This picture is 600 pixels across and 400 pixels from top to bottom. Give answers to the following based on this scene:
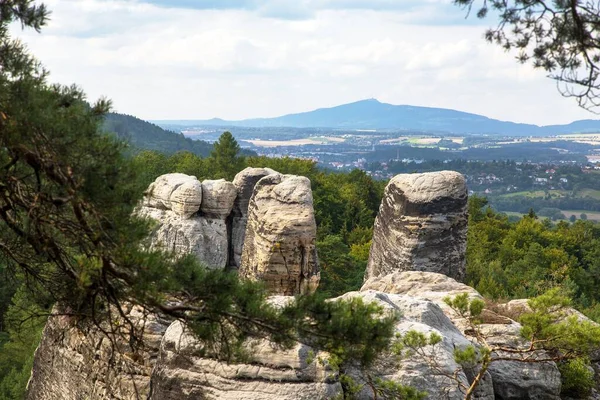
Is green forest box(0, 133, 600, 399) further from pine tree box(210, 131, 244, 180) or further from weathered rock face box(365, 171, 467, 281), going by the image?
weathered rock face box(365, 171, 467, 281)

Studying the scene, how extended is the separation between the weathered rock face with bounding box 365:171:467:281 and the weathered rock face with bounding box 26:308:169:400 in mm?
8433

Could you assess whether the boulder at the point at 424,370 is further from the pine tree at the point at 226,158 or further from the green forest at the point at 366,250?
the pine tree at the point at 226,158

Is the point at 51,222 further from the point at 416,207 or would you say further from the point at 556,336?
the point at 416,207

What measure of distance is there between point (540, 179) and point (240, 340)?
173 m

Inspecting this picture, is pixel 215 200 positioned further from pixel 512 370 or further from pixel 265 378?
pixel 265 378

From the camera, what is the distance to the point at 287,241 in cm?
1873

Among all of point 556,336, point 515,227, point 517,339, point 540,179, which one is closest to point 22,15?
point 556,336

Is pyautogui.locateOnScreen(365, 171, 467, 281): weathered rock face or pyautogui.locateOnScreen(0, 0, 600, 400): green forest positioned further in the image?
pyautogui.locateOnScreen(365, 171, 467, 281): weathered rock face

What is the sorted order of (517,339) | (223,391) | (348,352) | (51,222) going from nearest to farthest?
1. (51,222)
2. (348,352)
3. (223,391)
4. (517,339)

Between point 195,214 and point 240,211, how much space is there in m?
1.88

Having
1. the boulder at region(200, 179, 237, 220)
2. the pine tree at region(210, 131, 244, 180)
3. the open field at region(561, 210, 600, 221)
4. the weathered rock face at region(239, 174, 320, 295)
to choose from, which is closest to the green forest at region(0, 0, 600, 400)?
the weathered rock face at region(239, 174, 320, 295)

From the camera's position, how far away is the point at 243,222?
2689cm

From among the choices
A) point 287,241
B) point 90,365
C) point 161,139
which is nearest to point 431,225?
point 287,241

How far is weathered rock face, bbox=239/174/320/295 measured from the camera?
18734 mm
